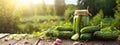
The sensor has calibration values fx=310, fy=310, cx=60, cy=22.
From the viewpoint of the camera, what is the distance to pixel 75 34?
4309 mm

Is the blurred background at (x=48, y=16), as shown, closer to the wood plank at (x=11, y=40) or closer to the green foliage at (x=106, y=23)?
the green foliage at (x=106, y=23)

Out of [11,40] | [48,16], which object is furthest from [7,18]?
[11,40]

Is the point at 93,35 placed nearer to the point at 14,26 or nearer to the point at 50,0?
the point at 14,26

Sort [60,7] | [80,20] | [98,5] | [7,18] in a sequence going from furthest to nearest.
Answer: [60,7] < [98,5] < [7,18] < [80,20]

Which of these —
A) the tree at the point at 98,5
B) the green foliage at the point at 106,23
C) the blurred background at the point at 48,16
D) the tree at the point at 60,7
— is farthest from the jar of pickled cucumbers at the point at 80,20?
the tree at the point at 60,7

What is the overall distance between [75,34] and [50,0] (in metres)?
7.81

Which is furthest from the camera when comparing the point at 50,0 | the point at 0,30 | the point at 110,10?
the point at 50,0

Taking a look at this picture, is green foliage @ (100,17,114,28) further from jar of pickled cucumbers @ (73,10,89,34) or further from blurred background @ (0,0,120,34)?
jar of pickled cucumbers @ (73,10,89,34)

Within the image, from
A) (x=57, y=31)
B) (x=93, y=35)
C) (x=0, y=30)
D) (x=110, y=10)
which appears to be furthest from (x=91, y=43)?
(x=110, y=10)

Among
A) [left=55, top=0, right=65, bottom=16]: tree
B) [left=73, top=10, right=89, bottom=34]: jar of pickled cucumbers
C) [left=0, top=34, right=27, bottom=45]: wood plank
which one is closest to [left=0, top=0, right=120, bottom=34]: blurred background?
[left=73, top=10, right=89, bottom=34]: jar of pickled cucumbers

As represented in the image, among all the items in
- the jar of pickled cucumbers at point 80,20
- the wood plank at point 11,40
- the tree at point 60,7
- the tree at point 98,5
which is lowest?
the tree at point 60,7

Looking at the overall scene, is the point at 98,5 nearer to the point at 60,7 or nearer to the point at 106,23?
the point at 106,23

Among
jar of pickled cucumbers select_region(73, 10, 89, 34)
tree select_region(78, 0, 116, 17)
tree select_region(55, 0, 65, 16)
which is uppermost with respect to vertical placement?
jar of pickled cucumbers select_region(73, 10, 89, 34)

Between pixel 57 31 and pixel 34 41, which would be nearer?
pixel 34 41
